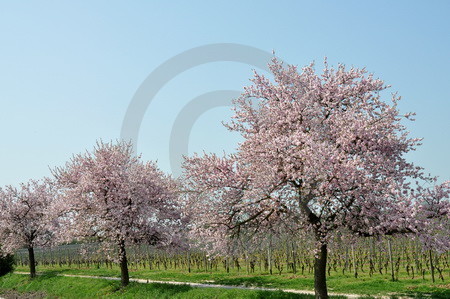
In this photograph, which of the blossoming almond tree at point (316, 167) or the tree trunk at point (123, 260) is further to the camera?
the tree trunk at point (123, 260)

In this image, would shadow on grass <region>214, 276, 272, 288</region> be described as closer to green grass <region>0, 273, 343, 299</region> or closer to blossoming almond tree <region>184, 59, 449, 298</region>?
green grass <region>0, 273, 343, 299</region>

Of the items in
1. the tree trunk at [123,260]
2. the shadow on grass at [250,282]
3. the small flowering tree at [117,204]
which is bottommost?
the shadow on grass at [250,282]

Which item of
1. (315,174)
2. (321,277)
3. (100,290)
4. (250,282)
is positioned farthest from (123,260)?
(315,174)

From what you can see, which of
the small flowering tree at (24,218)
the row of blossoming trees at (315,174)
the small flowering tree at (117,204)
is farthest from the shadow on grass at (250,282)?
the small flowering tree at (24,218)

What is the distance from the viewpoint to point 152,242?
2872 cm

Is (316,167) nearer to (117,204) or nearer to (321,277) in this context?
(321,277)

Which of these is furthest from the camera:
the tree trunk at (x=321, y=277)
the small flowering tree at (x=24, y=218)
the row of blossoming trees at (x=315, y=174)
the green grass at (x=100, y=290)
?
the small flowering tree at (x=24, y=218)

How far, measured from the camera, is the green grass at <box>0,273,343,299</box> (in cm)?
2108

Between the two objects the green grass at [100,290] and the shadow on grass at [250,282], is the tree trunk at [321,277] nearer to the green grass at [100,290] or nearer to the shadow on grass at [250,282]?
the green grass at [100,290]

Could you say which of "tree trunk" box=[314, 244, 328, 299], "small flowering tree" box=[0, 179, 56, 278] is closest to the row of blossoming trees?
"tree trunk" box=[314, 244, 328, 299]

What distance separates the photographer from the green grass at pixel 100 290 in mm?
21077

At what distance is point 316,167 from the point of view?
51.4 ft

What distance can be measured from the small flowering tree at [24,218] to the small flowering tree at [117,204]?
1810 centimetres

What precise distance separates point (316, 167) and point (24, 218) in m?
41.1
